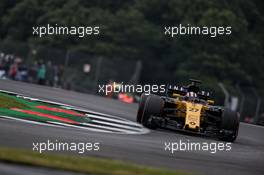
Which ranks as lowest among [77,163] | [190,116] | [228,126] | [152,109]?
[77,163]

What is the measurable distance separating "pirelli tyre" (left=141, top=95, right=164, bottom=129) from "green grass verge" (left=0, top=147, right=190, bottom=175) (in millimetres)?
6305

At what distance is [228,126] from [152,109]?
1.74 m

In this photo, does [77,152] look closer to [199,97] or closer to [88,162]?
[88,162]

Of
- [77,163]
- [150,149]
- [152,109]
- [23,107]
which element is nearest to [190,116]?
[152,109]

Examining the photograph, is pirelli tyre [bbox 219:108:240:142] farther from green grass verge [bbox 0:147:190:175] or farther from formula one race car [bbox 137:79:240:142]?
green grass verge [bbox 0:147:190:175]

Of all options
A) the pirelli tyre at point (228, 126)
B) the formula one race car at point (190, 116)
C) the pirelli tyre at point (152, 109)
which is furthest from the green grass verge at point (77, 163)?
the pirelli tyre at point (228, 126)

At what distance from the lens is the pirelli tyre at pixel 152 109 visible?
17672 millimetres

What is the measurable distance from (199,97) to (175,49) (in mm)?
36582

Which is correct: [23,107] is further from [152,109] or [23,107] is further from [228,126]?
[228,126]

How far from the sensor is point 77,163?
10.8 meters

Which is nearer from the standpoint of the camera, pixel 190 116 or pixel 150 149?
pixel 150 149

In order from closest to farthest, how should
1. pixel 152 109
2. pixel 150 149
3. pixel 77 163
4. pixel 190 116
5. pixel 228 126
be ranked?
pixel 77 163, pixel 150 149, pixel 190 116, pixel 228 126, pixel 152 109

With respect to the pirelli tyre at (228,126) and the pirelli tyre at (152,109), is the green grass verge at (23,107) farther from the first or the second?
the pirelli tyre at (228,126)

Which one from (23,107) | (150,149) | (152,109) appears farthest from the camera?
(23,107)
